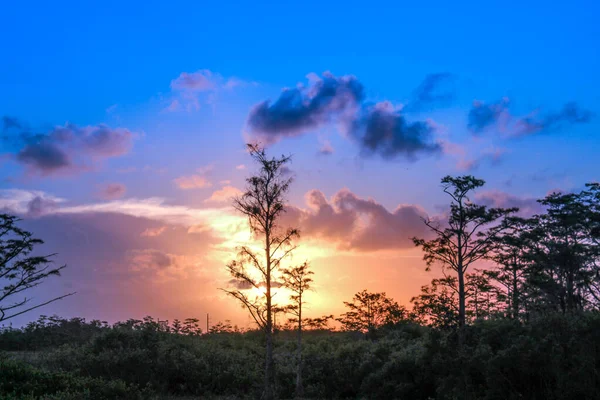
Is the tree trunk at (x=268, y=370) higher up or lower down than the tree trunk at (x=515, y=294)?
lower down

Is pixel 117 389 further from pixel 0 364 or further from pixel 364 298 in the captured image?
pixel 364 298

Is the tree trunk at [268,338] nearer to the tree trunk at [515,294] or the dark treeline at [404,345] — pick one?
the dark treeline at [404,345]

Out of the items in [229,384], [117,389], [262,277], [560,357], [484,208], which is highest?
[484,208]

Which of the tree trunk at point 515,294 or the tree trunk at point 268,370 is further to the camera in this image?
the tree trunk at point 515,294

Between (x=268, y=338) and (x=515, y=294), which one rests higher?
(x=515, y=294)

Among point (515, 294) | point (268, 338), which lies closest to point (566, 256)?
point (515, 294)

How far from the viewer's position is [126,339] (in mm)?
41250

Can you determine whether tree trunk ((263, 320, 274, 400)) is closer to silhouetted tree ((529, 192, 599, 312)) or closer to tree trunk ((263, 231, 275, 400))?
tree trunk ((263, 231, 275, 400))

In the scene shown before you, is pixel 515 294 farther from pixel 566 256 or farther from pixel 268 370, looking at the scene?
→ pixel 268 370

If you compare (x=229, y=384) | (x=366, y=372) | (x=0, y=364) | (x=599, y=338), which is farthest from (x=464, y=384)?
(x=0, y=364)

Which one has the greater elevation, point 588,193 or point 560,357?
point 588,193

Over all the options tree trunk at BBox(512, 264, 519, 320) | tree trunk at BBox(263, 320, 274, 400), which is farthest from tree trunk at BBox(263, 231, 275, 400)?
tree trunk at BBox(512, 264, 519, 320)

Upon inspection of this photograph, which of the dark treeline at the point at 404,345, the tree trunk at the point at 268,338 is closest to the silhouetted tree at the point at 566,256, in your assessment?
the dark treeline at the point at 404,345

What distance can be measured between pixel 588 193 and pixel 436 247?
67.9ft
